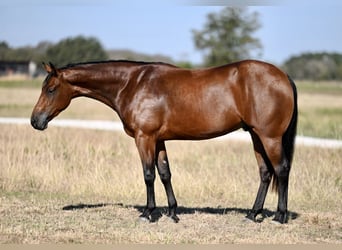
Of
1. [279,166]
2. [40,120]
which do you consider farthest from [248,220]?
[40,120]

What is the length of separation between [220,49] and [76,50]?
37.8 meters

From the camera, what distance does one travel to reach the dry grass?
268 inches

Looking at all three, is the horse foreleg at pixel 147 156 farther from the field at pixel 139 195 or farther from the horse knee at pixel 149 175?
the field at pixel 139 195

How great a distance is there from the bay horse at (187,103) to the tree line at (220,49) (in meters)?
47.2

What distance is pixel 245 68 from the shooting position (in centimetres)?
731

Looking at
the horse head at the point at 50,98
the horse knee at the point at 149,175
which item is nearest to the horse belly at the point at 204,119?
the horse knee at the point at 149,175

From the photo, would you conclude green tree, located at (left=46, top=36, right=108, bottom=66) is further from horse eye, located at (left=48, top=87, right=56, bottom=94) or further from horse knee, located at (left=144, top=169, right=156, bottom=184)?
horse knee, located at (left=144, top=169, right=156, bottom=184)

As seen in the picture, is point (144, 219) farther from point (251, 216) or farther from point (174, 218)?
point (251, 216)

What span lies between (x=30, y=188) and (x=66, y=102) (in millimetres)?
2829

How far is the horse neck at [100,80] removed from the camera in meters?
7.65

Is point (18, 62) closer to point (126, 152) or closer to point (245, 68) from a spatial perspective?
point (126, 152)

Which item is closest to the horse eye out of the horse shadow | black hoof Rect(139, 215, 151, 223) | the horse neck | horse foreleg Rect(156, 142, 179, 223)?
the horse neck

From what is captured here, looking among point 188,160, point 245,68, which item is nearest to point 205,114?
point 245,68

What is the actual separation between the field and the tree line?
140ft
